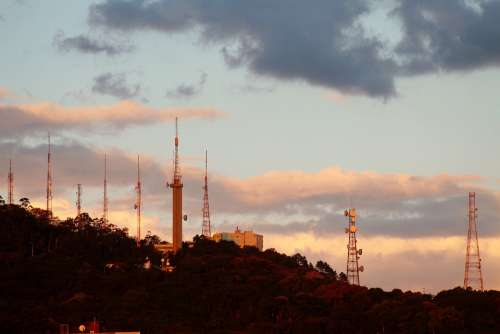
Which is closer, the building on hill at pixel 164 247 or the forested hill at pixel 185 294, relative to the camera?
the forested hill at pixel 185 294

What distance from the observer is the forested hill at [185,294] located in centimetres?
9925

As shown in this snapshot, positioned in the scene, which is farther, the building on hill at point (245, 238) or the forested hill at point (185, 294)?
the building on hill at point (245, 238)

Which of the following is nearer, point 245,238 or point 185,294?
point 185,294

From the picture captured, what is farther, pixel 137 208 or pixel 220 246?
pixel 220 246

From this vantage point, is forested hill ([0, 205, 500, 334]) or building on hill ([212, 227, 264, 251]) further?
building on hill ([212, 227, 264, 251])

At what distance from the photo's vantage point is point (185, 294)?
11275 centimetres

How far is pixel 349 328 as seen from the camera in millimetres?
99625

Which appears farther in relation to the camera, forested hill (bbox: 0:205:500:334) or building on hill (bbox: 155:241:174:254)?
building on hill (bbox: 155:241:174:254)

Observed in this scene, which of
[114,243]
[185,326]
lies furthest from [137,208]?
[185,326]

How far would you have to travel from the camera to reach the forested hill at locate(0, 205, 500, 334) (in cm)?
9925

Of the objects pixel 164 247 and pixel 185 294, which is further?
pixel 164 247

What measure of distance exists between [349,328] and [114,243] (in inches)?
1593

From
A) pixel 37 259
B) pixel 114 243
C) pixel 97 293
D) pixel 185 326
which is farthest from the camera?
pixel 114 243

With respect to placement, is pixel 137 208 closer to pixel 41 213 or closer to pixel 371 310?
pixel 41 213
